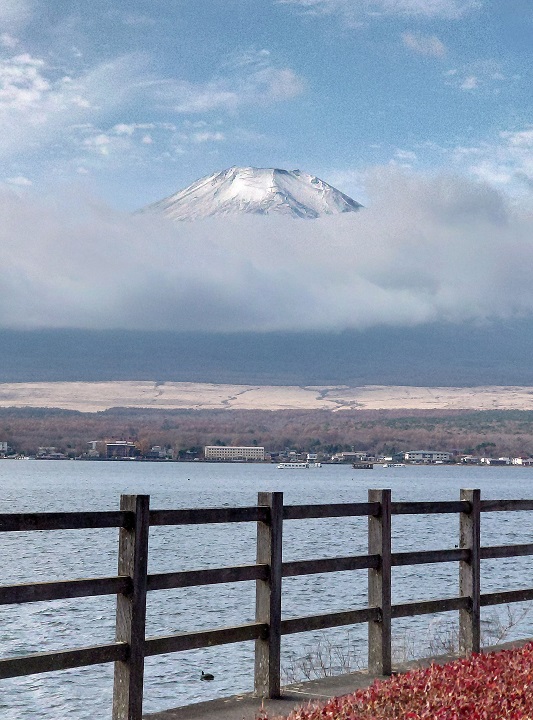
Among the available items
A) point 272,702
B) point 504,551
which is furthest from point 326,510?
point 504,551

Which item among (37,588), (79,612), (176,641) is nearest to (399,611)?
(176,641)

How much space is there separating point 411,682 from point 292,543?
50443 millimetres

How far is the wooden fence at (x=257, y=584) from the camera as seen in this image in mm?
8117

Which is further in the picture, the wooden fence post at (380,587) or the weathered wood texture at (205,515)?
the wooden fence post at (380,587)

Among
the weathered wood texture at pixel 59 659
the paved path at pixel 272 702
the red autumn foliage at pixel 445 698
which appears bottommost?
the paved path at pixel 272 702

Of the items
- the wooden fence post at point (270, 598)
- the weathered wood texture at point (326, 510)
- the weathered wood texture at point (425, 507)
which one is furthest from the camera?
the weathered wood texture at point (425, 507)

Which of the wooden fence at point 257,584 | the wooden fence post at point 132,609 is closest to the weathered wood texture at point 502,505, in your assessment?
the wooden fence at point 257,584

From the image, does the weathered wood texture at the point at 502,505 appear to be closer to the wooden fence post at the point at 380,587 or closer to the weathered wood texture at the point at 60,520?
the wooden fence post at the point at 380,587

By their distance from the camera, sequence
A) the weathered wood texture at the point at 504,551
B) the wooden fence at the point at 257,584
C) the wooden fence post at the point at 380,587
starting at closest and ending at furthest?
the wooden fence at the point at 257,584, the wooden fence post at the point at 380,587, the weathered wood texture at the point at 504,551

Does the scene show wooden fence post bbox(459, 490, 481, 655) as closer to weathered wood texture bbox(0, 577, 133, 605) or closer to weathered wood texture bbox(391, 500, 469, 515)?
weathered wood texture bbox(391, 500, 469, 515)

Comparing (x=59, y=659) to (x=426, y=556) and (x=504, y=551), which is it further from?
(x=504, y=551)

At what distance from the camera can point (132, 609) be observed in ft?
28.1

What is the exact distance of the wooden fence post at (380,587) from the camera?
10703 millimetres

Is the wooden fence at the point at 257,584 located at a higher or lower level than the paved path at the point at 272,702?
higher
